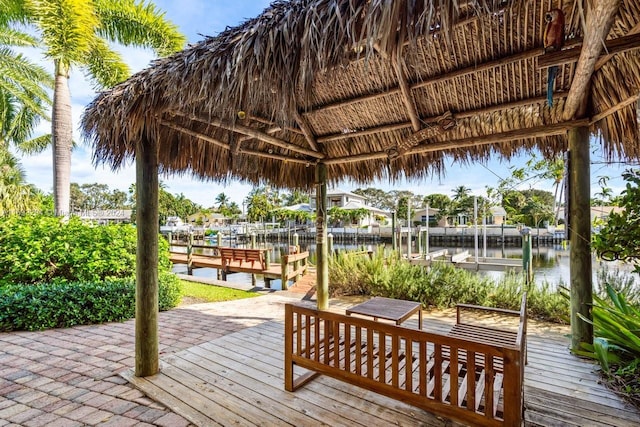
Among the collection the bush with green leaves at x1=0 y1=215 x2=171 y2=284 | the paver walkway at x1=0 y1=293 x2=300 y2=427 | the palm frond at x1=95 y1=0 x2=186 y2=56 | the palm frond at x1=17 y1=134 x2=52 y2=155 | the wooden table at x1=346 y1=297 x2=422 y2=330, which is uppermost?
the palm frond at x1=95 y1=0 x2=186 y2=56

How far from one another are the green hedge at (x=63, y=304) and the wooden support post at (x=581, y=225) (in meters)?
5.34

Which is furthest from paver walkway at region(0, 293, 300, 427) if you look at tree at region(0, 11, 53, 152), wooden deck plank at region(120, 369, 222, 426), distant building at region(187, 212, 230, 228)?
distant building at region(187, 212, 230, 228)

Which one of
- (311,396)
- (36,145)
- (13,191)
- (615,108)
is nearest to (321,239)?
(311,396)

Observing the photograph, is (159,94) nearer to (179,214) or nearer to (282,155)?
(282,155)

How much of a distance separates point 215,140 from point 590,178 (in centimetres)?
364

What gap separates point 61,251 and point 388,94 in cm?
518

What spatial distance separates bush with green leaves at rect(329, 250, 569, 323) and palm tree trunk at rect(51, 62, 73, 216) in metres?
5.70

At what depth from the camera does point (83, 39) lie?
20.0ft

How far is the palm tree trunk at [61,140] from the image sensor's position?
6.26 meters

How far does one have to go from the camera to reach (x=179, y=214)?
51250mm

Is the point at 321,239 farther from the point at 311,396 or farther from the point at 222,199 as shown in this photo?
the point at 222,199

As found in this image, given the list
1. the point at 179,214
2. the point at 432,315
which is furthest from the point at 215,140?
the point at 179,214

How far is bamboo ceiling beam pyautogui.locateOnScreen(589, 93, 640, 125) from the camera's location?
2.25m

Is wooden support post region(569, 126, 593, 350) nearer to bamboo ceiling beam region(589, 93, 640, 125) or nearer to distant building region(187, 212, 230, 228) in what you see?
bamboo ceiling beam region(589, 93, 640, 125)
